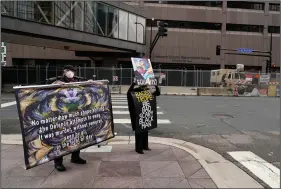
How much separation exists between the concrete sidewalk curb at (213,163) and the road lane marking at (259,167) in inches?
9.0

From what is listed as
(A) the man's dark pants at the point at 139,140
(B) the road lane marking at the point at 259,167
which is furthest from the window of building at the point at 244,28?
(A) the man's dark pants at the point at 139,140

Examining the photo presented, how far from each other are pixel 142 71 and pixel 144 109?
808 mm

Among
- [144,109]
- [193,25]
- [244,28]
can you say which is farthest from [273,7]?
[144,109]

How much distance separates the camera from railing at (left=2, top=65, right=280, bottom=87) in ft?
86.7

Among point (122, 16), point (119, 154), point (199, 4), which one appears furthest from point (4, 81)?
point (199, 4)

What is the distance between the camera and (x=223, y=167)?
5.29 metres

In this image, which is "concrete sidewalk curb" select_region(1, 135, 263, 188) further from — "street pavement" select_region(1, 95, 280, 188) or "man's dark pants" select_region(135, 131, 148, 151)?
"man's dark pants" select_region(135, 131, 148, 151)

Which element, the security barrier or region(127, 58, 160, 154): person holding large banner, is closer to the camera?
region(127, 58, 160, 154): person holding large banner

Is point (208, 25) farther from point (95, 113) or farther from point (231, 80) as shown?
point (95, 113)

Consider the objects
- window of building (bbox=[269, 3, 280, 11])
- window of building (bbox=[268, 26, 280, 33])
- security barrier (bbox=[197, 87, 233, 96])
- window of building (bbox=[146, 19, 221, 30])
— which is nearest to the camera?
security barrier (bbox=[197, 87, 233, 96])

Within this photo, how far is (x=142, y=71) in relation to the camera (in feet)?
20.3

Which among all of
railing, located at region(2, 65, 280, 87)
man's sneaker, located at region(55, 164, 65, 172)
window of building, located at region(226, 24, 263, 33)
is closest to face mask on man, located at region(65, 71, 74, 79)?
man's sneaker, located at region(55, 164, 65, 172)

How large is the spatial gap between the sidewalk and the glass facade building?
66.3 feet

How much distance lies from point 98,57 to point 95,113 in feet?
118
